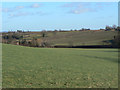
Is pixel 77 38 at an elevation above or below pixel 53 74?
below

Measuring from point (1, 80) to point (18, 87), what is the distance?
1.37m

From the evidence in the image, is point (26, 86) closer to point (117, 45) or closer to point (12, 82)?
point (12, 82)

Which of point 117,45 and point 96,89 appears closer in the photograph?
point 96,89

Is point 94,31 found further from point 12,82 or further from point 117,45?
point 12,82

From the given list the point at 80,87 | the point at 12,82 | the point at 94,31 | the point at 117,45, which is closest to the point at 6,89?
the point at 12,82

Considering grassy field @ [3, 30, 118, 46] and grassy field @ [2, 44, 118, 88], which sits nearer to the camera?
grassy field @ [2, 44, 118, 88]

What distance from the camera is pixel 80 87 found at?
32.1 feet

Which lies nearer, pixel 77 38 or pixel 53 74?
pixel 53 74

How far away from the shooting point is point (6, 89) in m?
8.36

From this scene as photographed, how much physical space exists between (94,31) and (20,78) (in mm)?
121708

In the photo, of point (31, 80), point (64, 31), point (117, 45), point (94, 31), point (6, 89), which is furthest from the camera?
point (64, 31)

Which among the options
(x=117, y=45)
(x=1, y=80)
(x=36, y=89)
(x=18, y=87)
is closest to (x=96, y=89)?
(x=36, y=89)

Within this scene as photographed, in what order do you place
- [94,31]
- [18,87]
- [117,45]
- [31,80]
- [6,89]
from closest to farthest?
[6,89] < [18,87] < [31,80] < [117,45] < [94,31]

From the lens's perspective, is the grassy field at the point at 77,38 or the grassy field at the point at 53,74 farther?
the grassy field at the point at 77,38
